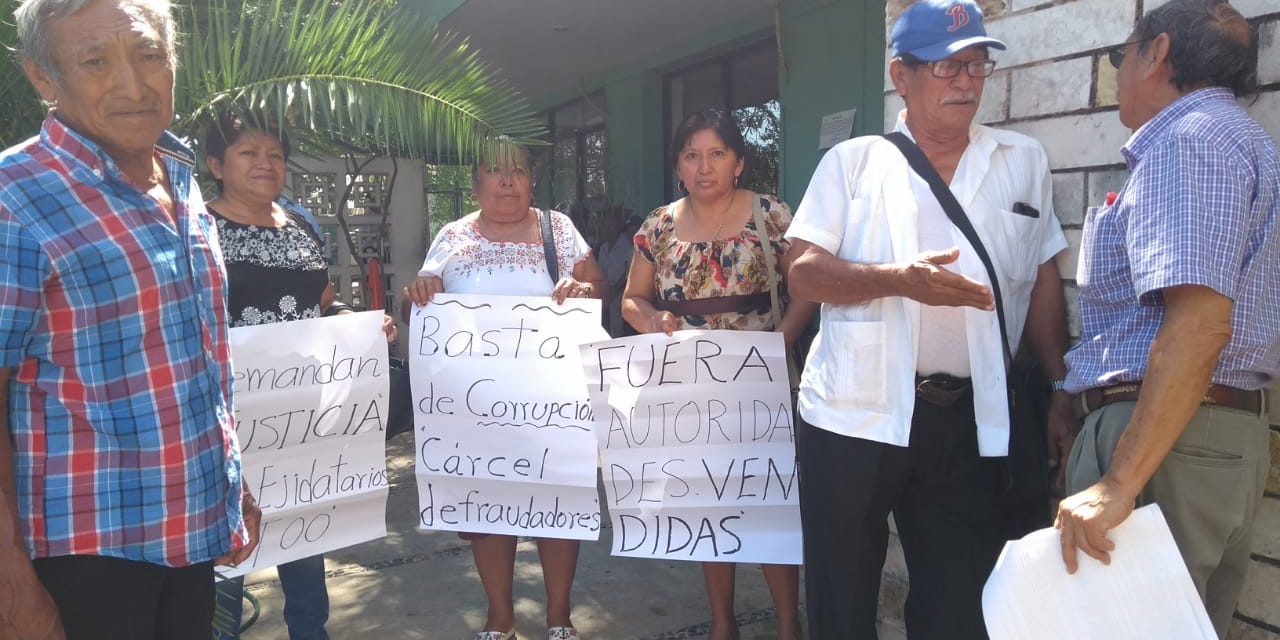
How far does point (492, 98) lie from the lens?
305 centimetres

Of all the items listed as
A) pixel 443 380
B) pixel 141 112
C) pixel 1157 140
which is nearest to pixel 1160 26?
pixel 1157 140

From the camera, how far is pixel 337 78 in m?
2.78

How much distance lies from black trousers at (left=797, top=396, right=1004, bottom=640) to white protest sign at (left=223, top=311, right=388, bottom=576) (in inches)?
61.8

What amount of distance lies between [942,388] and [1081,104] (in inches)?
35.2

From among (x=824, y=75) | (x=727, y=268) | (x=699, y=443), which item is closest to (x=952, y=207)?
(x=727, y=268)

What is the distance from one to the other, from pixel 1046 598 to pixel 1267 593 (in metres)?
0.89

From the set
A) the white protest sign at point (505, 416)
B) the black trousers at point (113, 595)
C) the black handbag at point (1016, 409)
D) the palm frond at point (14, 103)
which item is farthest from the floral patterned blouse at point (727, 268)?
the palm frond at point (14, 103)

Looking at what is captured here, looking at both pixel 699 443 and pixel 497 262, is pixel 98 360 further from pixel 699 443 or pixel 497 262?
pixel 699 443

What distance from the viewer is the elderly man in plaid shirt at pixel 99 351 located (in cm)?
145

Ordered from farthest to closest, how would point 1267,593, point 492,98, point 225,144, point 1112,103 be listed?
point 492,98
point 225,144
point 1112,103
point 1267,593

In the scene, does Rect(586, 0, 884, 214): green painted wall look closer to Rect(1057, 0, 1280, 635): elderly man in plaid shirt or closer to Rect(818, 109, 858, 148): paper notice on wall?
Rect(818, 109, 858, 148): paper notice on wall

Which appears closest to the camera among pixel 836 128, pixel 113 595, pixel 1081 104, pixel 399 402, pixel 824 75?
pixel 113 595

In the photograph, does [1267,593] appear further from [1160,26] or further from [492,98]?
[492,98]

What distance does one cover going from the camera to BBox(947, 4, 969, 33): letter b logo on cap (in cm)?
206
